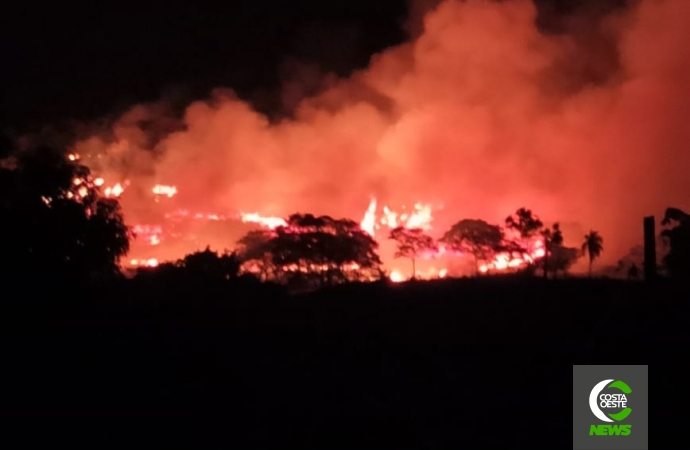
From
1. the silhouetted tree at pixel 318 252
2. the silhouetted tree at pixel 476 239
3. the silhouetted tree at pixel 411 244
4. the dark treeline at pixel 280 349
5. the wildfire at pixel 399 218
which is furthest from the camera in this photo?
the wildfire at pixel 399 218

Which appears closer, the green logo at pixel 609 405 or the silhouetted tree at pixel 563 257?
the green logo at pixel 609 405

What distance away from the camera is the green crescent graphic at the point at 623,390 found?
8398mm

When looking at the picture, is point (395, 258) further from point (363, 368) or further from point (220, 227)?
point (363, 368)

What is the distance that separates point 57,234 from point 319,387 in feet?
21.2

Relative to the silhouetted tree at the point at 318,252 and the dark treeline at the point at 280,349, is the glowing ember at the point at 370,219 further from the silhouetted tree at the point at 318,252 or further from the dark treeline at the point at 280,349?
the dark treeline at the point at 280,349

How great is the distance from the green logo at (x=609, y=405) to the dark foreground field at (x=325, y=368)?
1.39 ft

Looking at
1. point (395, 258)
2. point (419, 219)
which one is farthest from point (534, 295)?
point (419, 219)

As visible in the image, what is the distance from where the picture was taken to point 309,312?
17656mm

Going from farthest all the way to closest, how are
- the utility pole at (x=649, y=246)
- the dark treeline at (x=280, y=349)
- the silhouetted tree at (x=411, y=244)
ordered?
the silhouetted tree at (x=411, y=244)
the utility pole at (x=649, y=246)
the dark treeline at (x=280, y=349)

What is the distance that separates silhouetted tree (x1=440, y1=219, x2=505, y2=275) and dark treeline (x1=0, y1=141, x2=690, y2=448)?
105ft

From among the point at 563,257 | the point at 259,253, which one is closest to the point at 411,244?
the point at 563,257

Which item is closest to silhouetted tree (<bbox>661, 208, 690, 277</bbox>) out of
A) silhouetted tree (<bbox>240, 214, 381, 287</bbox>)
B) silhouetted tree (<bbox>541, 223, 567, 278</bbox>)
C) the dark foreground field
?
the dark foreground field

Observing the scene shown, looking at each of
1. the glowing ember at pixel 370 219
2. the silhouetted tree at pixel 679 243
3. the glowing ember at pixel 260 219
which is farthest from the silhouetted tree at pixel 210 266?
the glowing ember at pixel 370 219

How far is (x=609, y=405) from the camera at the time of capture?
8562mm
